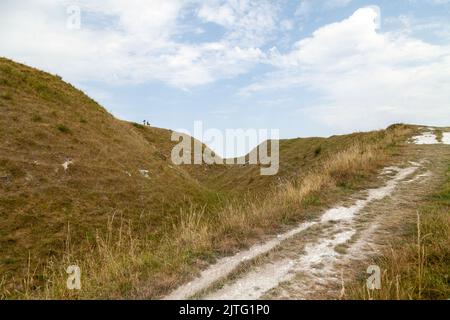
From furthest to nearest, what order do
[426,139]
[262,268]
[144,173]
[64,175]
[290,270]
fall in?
[426,139] → [144,173] → [64,175] → [262,268] → [290,270]

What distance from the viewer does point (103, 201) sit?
17891 mm

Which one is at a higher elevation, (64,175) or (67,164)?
(67,164)

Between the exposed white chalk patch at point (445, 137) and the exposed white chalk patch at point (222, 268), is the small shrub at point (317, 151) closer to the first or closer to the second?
the exposed white chalk patch at point (445, 137)

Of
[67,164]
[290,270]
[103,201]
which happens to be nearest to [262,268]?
[290,270]

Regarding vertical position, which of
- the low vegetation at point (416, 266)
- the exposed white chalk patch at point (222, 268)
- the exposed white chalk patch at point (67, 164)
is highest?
the exposed white chalk patch at point (67, 164)

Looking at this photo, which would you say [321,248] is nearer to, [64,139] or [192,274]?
[192,274]

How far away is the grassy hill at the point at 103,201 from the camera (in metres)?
7.36

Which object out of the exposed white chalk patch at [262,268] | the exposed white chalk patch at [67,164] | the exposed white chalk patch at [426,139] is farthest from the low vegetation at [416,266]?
the exposed white chalk patch at [67,164]

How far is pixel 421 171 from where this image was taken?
47.7 feet

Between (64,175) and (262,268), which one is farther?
(64,175)

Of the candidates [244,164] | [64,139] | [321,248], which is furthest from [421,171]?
[244,164]

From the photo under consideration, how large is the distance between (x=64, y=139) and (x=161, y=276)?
55.8 ft

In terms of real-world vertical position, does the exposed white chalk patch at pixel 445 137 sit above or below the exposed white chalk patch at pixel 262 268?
above

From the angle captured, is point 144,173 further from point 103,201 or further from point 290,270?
point 290,270
